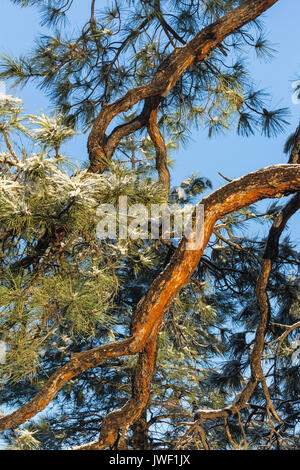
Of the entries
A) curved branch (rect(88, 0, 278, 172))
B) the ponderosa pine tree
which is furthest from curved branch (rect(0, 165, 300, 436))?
curved branch (rect(88, 0, 278, 172))

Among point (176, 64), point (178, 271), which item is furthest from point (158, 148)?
point (178, 271)

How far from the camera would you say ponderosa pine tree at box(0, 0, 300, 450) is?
1.38 meters

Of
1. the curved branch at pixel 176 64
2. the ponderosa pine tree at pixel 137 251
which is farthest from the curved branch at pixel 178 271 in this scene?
the curved branch at pixel 176 64

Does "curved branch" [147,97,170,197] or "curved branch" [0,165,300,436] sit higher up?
"curved branch" [147,97,170,197]

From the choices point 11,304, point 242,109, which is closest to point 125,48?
point 242,109

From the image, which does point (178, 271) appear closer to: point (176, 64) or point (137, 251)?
point (137, 251)

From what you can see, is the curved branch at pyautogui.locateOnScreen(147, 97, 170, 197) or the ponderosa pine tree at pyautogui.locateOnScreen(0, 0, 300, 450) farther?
the curved branch at pyautogui.locateOnScreen(147, 97, 170, 197)

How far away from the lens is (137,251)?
1.81 meters

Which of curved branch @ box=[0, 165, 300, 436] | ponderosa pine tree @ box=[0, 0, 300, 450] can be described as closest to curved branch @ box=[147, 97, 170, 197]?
ponderosa pine tree @ box=[0, 0, 300, 450]

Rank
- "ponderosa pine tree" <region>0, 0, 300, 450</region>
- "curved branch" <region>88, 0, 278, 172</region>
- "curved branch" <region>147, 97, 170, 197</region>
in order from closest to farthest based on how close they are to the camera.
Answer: "ponderosa pine tree" <region>0, 0, 300, 450</region> < "curved branch" <region>88, 0, 278, 172</region> < "curved branch" <region>147, 97, 170, 197</region>

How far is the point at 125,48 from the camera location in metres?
2.26

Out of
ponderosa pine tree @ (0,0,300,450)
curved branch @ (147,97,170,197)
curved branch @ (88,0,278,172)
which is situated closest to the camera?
ponderosa pine tree @ (0,0,300,450)

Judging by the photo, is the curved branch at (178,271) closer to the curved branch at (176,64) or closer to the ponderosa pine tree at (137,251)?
the ponderosa pine tree at (137,251)

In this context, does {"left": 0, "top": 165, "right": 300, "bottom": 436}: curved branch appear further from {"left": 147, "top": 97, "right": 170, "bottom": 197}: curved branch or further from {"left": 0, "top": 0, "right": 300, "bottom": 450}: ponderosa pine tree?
{"left": 147, "top": 97, "right": 170, "bottom": 197}: curved branch
